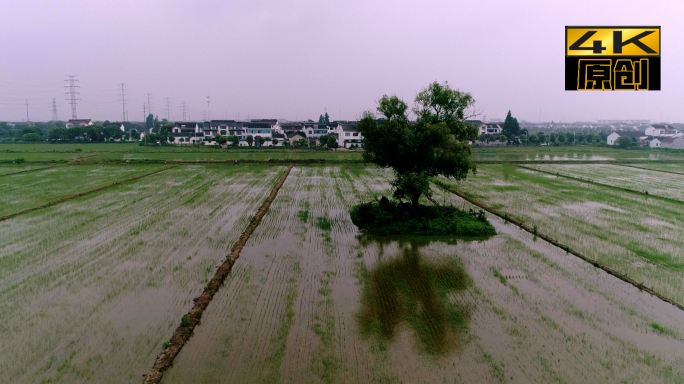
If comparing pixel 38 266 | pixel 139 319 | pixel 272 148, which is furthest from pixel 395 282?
pixel 272 148

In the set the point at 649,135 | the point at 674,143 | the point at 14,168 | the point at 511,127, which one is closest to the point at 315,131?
the point at 511,127

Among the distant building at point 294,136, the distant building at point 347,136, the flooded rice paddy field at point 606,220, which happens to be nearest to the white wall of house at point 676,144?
the flooded rice paddy field at point 606,220

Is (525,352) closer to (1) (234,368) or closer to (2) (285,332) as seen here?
(2) (285,332)

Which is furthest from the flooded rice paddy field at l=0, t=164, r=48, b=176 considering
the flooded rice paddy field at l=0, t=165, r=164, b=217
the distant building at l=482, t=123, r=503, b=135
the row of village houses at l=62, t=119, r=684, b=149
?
the distant building at l=482, t=123, r=503, b=135

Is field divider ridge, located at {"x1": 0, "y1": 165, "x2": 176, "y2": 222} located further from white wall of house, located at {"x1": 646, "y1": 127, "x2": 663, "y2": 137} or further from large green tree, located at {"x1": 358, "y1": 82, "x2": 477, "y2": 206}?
white wall of house, located at {"x1": 646, "y1": 127, "x2": 663, "y2": 137}

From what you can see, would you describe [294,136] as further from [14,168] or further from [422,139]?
[422,139]

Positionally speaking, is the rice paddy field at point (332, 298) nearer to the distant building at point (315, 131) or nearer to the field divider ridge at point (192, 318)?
the field divider ridge at point (192, 318)
